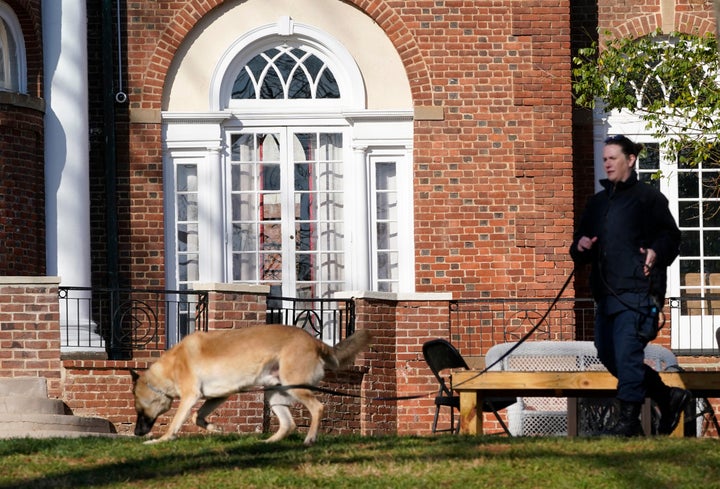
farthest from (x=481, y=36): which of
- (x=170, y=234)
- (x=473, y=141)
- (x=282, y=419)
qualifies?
(x=282, y=419)

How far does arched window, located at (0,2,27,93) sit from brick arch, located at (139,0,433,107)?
1.53m

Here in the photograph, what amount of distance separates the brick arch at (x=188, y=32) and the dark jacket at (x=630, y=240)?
8680mm

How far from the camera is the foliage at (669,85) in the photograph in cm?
1736

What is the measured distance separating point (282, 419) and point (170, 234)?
824cm

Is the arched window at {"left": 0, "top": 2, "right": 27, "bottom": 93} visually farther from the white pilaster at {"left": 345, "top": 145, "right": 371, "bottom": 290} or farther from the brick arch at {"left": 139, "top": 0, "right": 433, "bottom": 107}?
the white pilaster at {"left": 345, "top": 145, "right": 371, "bottom": 290}

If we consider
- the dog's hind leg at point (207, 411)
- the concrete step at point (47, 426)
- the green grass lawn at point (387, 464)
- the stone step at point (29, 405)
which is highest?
the dog's hind leg at point (207, 411)

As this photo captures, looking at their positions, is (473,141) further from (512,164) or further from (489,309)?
(489,309)

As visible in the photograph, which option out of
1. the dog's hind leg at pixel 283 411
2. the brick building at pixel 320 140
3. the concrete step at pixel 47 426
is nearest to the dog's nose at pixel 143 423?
the dog's hind leg at pixel 283 411

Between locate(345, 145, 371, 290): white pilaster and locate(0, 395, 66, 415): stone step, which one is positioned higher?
locate(345, 145, 371, 290): white pilaster

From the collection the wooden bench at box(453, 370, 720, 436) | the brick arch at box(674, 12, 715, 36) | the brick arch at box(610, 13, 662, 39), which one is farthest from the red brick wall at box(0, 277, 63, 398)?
the brick arch at box(674, 12, 715, 36)

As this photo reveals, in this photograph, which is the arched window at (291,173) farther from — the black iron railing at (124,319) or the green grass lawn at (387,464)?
the green grass lawn at (387,464)

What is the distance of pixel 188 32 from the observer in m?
19.4

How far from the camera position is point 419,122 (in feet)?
63.2

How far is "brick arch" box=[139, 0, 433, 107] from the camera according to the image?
1928 centimetres
